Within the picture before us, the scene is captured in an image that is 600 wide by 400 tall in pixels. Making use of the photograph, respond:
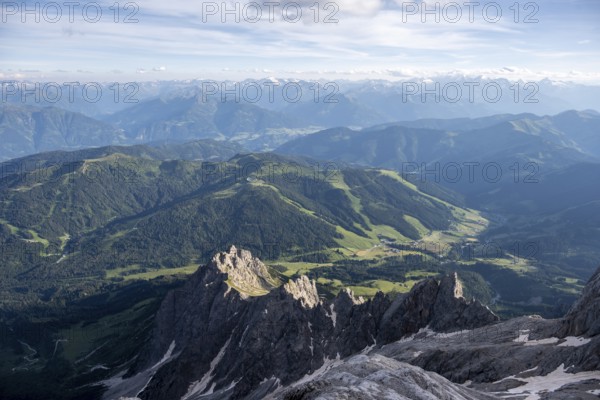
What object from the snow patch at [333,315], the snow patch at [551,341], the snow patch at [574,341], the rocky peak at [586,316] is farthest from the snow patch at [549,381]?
the snow patch at [333,315]

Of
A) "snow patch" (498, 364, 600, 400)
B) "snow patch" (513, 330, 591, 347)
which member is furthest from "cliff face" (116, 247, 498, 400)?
"snow patch" (498, 364, 600, 400)

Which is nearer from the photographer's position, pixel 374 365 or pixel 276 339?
pixel 374 365

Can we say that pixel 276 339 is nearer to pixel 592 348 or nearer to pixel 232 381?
pixel 232 381

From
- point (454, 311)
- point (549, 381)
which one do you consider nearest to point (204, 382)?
point (454, 311)

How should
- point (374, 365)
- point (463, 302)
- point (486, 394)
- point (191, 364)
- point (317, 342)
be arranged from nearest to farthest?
1. point (374, 365)
2. point (486, 394)
3. point (463, 302)
4. point (317, 342)
5. point (191, 364)

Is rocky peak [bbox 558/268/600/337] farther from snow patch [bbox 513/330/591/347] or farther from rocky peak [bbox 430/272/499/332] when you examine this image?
rocky peak [bbox 430/272/499/332]

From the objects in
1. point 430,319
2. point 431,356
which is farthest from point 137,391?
point 431,356

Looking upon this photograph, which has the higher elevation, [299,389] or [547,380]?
[299,389]
